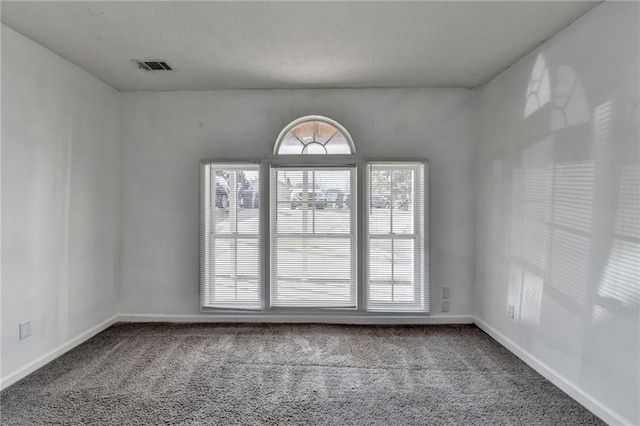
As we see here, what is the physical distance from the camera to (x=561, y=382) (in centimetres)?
229

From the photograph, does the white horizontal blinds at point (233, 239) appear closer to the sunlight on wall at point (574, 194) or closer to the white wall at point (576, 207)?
the white wall at point (576, 207)

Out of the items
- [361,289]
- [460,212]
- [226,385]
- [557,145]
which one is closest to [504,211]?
[460,212]

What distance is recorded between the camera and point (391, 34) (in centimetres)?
237

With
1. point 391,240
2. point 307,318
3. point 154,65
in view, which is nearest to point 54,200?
point 154,65

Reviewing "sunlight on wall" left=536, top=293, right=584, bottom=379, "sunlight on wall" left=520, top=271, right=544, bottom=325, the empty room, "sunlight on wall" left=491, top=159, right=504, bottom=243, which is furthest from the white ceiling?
"sunlight on wall" left=536, top=293, right=584, bottom=379

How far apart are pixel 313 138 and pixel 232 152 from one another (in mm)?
910

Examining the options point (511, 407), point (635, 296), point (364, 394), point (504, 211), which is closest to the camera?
point (635, 296)

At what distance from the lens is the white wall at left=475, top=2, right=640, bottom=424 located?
184 centimetres

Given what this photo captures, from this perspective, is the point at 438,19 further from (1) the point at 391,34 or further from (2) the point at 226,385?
(2) the point at 226,385

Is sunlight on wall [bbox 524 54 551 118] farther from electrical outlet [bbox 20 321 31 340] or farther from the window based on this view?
electrical outlet [bbox 20 321 31 340]

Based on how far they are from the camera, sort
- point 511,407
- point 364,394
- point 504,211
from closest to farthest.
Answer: point 511,407, point 364,394, point 504,211

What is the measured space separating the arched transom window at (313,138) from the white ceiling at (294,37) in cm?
47

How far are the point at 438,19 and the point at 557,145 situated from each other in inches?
49.6

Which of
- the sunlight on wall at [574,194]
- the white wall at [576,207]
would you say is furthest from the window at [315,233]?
the sunlight on wall at [574,194]
